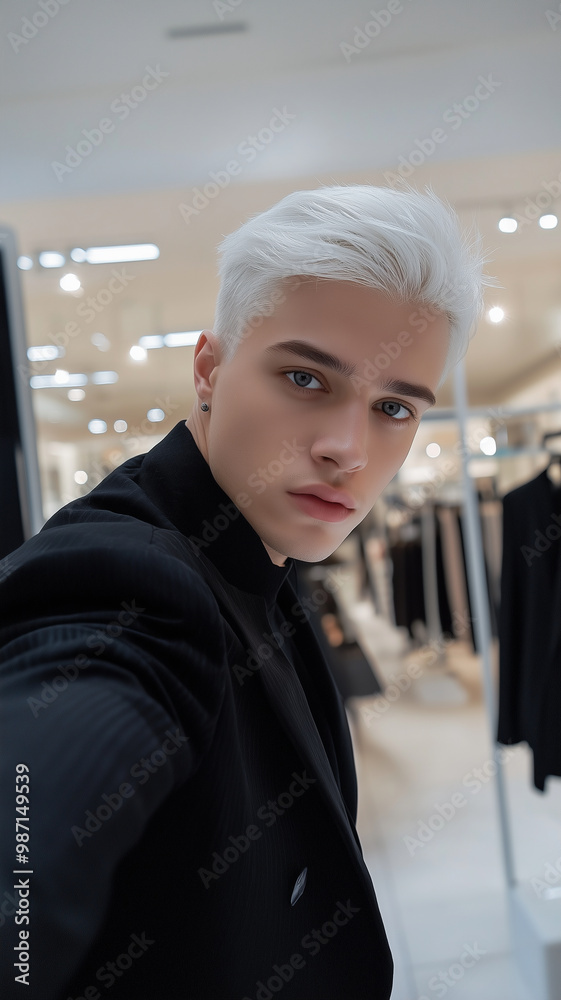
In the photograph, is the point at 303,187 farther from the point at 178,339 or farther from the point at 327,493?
the point at 327,493

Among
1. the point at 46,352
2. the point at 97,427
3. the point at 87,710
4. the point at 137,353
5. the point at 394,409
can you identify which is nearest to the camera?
the point at 87,710

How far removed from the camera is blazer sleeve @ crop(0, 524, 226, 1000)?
319 millimetres

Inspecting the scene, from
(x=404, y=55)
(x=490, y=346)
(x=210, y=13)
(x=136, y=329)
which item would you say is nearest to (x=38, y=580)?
(x=210, y=13)

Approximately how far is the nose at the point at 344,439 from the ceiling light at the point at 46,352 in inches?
104

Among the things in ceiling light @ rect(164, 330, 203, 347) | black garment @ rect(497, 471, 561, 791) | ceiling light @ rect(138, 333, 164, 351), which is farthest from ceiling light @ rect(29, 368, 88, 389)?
black garment @ rect(497, 471, 561, 791)

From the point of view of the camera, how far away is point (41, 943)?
1.06ft

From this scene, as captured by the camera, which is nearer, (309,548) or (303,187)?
(309,548)

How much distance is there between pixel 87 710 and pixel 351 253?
0.44 meters

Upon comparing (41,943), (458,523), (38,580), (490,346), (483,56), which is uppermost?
(483,56)

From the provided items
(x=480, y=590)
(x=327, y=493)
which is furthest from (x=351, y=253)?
(x=480, y=590)

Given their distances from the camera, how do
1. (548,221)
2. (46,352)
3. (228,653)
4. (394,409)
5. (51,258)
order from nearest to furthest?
1. (228,653)
2. (394,409)
3. (548,221)
4. (51,258)
5. (46,352)

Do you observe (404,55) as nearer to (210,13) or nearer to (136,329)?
(210,13)

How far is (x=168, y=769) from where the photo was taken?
0.36m

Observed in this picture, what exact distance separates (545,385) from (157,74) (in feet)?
8.36
